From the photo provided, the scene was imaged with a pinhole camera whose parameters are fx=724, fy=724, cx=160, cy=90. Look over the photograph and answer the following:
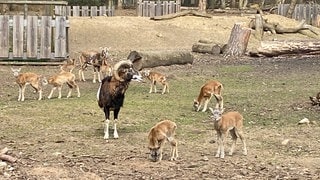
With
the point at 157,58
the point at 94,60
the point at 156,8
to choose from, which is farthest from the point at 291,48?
the point at 156,8

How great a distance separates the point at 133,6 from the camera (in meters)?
57.0

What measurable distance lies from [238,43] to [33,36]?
8.83 m

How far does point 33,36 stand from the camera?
23328 millimetres

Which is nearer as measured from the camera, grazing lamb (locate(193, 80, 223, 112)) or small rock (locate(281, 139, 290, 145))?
small rock (locate(281, 139, 290, 145))

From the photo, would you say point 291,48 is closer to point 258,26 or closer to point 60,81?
point 258,26

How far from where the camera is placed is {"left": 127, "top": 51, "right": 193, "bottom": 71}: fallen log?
2180cm

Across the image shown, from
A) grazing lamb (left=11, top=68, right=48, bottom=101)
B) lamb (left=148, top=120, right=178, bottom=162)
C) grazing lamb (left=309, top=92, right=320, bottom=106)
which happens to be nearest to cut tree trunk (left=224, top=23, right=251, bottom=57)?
grazing lamb (left=309, top=92, right=320, bottom=106)

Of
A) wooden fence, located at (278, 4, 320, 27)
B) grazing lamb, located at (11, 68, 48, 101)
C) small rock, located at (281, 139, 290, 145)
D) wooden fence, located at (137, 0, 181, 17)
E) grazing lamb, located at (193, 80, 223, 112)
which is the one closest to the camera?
small rock, located at (281, 139, 290, 145)

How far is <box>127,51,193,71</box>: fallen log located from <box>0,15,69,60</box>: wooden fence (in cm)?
269

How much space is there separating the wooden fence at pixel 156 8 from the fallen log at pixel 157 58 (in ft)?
61.2

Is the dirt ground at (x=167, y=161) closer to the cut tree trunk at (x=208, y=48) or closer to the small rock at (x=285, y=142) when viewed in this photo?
the small rock at (x=285, y=142)

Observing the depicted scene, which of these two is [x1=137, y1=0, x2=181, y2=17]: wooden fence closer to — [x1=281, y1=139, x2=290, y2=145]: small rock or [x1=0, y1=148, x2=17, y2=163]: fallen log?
[x1=281, y1=139, x2=290, y2=145]: small rock

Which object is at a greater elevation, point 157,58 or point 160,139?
point 160,139

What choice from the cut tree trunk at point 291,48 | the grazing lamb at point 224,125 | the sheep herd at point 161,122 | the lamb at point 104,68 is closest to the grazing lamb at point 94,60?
the lamb at point 104,68
